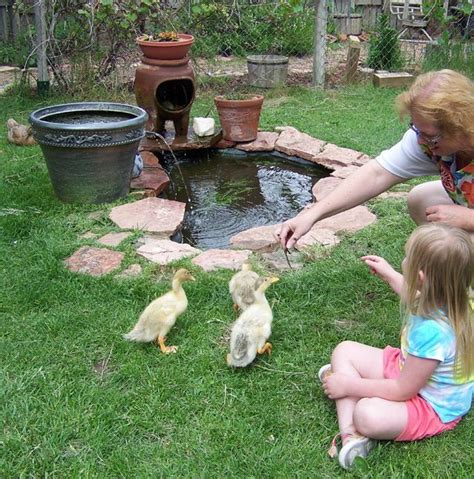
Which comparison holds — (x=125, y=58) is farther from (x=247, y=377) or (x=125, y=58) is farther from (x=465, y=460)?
(x=465, y=460)

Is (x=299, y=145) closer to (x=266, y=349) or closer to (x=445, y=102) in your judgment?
(x=266, y=349)

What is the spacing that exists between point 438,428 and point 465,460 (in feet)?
0.46

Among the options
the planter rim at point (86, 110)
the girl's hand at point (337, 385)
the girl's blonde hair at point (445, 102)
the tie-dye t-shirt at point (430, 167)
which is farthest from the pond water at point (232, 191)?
the girl's blonde hair at point (445, 102)

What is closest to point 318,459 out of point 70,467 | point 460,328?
point 460,328

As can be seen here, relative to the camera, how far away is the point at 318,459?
2270 millimetres

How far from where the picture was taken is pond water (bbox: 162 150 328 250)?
448cm

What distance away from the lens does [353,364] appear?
254cm

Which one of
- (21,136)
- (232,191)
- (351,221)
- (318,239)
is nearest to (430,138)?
(318,239)

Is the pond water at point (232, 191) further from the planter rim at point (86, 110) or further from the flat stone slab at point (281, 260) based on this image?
the planter rim at point (86, 110)

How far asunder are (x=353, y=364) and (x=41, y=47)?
20.4 feet

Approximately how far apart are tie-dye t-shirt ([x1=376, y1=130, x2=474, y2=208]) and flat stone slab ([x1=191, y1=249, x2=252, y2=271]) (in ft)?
3.53

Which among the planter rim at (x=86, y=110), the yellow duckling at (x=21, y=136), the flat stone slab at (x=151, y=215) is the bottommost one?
the flat stone slab at (x=151, y=215)

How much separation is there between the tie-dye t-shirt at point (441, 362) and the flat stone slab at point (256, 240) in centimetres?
155

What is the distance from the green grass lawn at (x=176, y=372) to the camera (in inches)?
88.8
